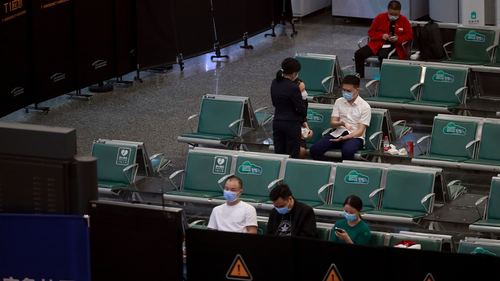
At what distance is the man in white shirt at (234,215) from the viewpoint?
20.7ft

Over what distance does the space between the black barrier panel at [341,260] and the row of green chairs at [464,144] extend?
424cm

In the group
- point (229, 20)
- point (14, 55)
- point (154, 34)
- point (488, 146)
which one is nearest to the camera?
point (488, 146)

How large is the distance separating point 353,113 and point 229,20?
6.34 metres

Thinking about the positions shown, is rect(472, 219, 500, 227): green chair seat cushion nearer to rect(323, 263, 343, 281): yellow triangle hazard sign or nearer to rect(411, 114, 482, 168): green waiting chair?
rect(411, 114, 482, 168): green waiting chair

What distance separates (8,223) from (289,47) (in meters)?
11.6

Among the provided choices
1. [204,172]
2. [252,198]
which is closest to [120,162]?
[204,172]

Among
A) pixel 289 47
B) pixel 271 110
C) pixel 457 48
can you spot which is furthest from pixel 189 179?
pixel 289 47

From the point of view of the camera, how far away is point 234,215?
6340mm

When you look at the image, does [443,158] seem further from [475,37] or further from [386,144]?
[475,37]

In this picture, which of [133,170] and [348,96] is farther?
[348,96]

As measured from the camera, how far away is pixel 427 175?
732 centimetres

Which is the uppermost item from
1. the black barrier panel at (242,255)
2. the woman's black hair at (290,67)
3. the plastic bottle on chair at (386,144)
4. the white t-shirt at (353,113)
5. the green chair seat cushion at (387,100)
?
the woman's black hair at (290,67)

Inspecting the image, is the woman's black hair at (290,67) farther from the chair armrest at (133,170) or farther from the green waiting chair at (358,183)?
the chair armrest at (133,170)

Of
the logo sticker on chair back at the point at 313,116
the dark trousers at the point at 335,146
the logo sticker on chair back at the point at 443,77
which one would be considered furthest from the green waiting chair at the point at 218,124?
the logo sticker on chair back at the point at 443,77
